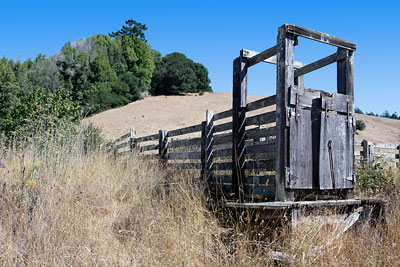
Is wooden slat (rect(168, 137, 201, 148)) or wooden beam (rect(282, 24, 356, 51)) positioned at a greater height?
wooden beam (rect(282, 24, 356, 51))

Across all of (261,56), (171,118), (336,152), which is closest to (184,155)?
(261,56)

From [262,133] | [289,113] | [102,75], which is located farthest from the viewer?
[102,75]

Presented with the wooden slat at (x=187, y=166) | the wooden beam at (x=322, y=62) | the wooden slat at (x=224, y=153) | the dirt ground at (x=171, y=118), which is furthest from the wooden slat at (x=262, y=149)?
the dirt ground at (x=171, y=118)

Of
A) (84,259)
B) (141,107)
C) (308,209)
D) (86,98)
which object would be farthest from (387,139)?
(86,98)

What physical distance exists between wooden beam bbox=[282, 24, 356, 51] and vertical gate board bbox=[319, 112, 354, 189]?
113 centimetres

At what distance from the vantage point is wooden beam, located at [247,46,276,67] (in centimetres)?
526

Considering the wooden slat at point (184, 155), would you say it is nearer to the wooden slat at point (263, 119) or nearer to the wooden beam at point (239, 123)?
the wooden beam at point (239, 123)

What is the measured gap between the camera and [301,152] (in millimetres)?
4812

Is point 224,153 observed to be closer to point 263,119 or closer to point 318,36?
point 263,119

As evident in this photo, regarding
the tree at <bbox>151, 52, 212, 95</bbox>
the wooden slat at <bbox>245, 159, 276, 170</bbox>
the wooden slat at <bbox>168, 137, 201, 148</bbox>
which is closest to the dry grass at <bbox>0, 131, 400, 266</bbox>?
the wooden slat at <bbox>245, 159, 276, 170</bbox>

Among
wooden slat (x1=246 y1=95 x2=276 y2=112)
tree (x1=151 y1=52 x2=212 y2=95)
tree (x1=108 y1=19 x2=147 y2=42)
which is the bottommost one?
wooden slat (x1=246 y1=95 x2=276 y2=112)

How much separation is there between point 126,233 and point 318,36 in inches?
155

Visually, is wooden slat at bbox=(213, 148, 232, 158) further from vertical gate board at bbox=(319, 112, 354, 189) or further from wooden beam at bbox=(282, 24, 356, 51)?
wooden beam at bbox=(282, 24, 356, 51)

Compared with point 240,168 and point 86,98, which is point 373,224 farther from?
point 86,98
